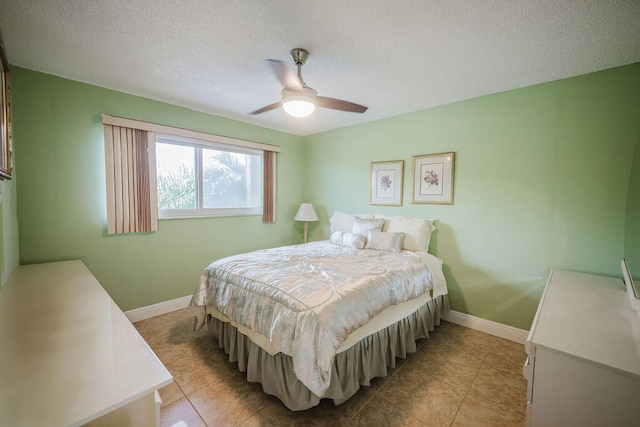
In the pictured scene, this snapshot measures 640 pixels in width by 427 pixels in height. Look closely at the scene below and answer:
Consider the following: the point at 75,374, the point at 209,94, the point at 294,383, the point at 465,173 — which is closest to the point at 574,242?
the point at 465,173

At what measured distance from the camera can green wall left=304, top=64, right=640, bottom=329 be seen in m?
2.05

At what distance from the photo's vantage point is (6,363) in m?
0.85

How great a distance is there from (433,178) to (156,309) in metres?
3.60

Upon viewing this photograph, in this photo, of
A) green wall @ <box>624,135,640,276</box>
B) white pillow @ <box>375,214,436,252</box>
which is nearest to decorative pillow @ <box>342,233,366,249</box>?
white pillow @ <box>375,214,436,252</box>

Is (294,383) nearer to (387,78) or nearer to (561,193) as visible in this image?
(387,78)

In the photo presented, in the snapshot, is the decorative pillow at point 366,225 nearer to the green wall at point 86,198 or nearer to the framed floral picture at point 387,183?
the framed floral picture at point 387,183

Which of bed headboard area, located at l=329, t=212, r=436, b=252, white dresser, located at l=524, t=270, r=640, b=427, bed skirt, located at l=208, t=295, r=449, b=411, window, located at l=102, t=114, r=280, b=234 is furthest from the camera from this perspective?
bed headboard area, located at l=329, t=212, r=436, b=252

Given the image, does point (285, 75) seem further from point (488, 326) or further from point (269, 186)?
point (488, 326)

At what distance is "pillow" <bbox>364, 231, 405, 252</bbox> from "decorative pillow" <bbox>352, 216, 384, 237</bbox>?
13 centimetres

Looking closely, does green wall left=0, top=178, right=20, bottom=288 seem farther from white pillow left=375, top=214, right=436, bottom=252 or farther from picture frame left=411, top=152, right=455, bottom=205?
picture frame left=411, top=152, right=455, bottom=205

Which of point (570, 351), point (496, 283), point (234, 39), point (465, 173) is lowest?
point (496, 283)

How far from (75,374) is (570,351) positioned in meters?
1.85

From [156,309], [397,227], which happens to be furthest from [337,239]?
[156,309]

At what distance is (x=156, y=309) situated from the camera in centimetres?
291
